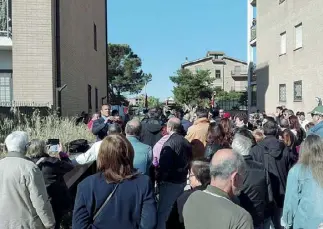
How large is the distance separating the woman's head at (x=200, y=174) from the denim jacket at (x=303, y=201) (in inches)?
48.7

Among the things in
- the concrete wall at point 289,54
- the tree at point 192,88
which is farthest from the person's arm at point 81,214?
the tree at point 192,88

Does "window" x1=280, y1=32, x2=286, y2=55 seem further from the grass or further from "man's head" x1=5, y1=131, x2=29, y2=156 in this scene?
"man's head" x1=5, y1=131, x2=29, y2=156

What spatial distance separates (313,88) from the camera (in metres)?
21.3

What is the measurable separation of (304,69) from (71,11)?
11.7 meters

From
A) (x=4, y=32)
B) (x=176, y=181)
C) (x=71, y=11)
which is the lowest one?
(x=176, y=181)

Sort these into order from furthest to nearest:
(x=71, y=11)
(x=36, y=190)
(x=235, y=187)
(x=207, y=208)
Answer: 1. (x=71, y=11)
2. (x=36, y=190)
3. (x=235, y=187)
4. (x=207, y=208)

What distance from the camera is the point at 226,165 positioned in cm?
301

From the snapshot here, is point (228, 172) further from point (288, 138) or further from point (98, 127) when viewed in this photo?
point (98, 127)

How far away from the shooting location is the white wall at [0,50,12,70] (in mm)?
14695

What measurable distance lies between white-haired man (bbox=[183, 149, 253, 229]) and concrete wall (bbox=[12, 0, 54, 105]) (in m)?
11.4

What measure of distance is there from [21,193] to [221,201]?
2445 millimetres

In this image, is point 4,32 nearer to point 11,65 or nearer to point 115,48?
point 11,65

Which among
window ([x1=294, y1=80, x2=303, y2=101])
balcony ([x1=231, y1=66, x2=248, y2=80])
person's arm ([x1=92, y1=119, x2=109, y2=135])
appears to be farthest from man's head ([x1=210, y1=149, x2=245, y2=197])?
balcony ([x1=231, y1=66, x2=248, y2=80])

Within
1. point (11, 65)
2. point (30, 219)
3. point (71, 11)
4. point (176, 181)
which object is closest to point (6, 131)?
point (11, 65)
